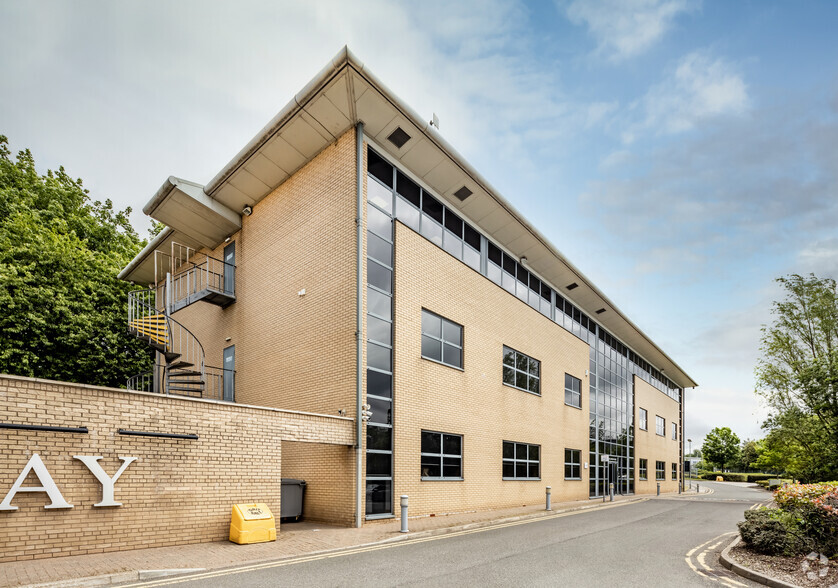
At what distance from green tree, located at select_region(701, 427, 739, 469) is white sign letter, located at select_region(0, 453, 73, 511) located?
98.7m

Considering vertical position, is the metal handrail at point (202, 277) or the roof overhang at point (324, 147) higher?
the roof overhang at point (324, 147)

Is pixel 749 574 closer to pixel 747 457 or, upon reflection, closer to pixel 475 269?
pixel 475 269

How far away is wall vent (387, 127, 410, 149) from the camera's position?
51.2ft

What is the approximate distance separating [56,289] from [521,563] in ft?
64.9

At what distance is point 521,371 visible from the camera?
22.3 metres

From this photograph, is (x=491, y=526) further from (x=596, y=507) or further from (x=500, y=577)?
(x=596, y=507)

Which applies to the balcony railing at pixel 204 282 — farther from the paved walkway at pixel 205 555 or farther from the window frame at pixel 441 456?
the paved walkway at pixel 205 555


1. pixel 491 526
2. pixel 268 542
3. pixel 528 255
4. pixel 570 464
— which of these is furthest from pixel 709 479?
pixel 268 542

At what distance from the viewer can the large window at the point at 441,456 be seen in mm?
16250

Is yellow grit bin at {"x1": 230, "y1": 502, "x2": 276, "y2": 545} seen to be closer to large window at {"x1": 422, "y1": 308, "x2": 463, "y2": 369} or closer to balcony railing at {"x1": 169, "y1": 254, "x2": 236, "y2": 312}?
large window at {"x1": 422, "y1": 308, "x2": 463, "y2": 369}

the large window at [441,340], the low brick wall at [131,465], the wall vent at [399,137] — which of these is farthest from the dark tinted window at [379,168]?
the low brick wall at [131,465]

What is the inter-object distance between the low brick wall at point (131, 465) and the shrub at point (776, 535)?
9.20 m

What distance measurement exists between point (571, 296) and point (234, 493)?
68.9ft

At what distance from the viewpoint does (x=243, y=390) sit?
18062 mm
